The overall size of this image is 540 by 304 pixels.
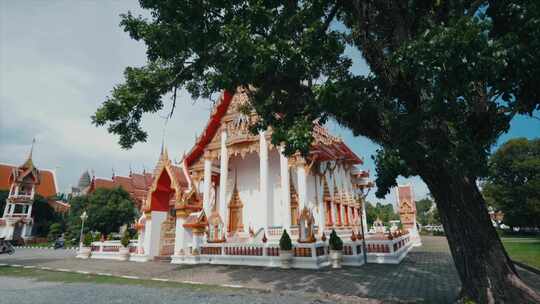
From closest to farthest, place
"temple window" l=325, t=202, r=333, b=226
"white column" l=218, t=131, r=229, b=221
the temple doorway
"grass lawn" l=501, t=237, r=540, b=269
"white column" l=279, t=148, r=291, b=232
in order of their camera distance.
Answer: "grass lawn" l=501, t=237, r=540, b=269, the temple doorway, "white column" l=279, t=148, r=291, b=232, "white column" l=218, t=131, r=229, b=221, "temple window" l=325, t=202, r=333, b=226

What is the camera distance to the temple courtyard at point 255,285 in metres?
5.23

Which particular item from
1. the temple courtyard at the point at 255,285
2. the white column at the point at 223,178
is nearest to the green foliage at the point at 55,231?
the white column at the point at 223,178

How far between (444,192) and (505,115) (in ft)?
4.13

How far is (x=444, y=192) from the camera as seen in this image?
3895 mm

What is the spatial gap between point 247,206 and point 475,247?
44.7ft

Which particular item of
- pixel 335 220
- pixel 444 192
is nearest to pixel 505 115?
pixel 444 192

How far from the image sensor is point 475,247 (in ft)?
12.1

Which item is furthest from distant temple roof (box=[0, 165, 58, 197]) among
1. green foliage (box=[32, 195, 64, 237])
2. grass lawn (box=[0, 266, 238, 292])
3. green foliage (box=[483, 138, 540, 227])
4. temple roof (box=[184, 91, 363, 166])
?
green foliage (box=[483, 138, 540, 227])

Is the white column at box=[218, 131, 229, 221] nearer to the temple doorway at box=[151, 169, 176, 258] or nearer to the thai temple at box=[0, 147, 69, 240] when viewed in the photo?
the temple doorway at box=[151, 169, 176, 258]

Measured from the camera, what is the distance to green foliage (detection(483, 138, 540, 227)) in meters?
24.1

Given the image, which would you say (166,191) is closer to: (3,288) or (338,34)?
(3,288)

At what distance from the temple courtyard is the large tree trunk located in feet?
4.64

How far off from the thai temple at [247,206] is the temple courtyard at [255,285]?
1246 millimetres

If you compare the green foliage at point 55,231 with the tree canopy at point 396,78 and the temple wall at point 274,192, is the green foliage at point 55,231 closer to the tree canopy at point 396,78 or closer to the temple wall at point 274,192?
the temple wall at point 274,192
